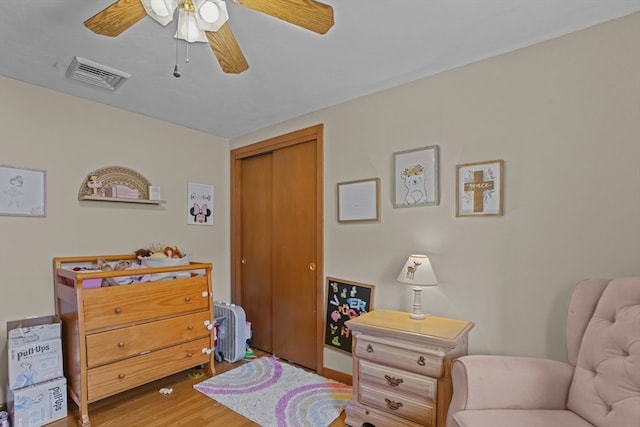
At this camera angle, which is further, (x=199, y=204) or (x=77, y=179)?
(x=199, y=204)

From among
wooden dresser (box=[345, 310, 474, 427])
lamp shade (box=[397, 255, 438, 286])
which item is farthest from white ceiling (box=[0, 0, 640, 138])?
wooden dresser (box=[345, 310, 474, 427])

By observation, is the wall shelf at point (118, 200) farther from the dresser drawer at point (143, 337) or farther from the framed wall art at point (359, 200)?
the framed wall art at point (359, 200)

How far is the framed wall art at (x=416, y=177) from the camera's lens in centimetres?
217

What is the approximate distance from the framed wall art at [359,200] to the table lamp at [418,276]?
0.53m

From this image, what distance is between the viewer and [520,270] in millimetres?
1836

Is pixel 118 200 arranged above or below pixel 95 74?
below

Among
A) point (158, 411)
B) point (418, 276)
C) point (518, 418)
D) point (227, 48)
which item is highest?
point (227, 48)

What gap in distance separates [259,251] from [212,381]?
49.4 inches

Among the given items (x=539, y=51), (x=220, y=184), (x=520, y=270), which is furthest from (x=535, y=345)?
(x=220, y=184)

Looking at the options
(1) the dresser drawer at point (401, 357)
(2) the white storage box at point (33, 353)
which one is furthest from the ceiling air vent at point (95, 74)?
(1) the dresser drawer at point (401, 357)

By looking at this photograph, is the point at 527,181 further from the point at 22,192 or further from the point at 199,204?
the point at 22,192

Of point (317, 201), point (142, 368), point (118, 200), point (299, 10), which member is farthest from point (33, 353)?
point (299, 10)

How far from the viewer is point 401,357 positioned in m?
1.83

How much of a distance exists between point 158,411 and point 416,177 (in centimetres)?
237
